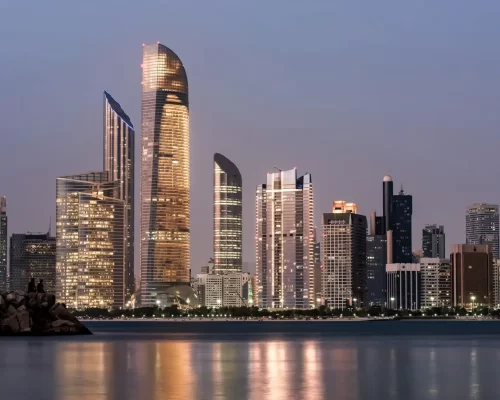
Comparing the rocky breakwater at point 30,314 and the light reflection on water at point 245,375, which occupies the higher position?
the rocky breakwater at point 30,314

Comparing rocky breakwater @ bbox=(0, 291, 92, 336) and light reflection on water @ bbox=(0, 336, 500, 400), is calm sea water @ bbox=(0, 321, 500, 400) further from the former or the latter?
rocky breakwater @ bbox=(0, 291, 92, 336)

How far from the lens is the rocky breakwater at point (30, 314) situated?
493ft

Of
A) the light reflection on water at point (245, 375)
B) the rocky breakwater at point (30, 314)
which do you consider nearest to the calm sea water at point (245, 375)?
the light reflection on water at point (245, 375)

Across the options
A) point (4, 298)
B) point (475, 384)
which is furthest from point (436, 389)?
point (4, 298)

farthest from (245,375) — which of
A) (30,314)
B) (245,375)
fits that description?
(30,314)

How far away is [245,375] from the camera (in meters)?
82.4

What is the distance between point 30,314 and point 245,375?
3191 inches

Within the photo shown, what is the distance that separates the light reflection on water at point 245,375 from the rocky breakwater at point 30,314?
25.0 metres

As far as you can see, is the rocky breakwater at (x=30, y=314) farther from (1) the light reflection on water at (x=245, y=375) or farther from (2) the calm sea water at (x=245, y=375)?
(1) the light reflection on water at (x=245, y=375)

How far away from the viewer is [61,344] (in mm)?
139625

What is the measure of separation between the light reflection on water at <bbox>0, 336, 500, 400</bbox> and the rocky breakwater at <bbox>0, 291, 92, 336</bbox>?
25020mm

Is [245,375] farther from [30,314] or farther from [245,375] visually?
[30,314]

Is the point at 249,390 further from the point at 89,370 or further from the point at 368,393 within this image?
the point at 89,370

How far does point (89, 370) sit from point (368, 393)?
29.0 meters
